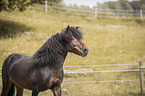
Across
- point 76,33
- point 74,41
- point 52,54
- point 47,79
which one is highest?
point 76,33

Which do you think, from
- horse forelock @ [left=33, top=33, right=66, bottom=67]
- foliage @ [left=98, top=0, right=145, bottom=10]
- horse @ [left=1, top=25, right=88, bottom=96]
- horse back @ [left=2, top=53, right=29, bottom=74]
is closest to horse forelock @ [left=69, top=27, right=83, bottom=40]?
horse @ [left=1, top=25, right=88, bottom=96]

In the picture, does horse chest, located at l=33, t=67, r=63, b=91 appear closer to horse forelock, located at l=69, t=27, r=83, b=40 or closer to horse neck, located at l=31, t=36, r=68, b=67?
horse neck, located at l=31, t=36, r=68, b=67

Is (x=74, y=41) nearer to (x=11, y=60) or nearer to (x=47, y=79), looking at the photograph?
(x=47, y=79)

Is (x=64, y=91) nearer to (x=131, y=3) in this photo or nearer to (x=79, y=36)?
(x=79, y=36)

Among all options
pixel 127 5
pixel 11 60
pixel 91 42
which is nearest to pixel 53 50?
pixel 11 60

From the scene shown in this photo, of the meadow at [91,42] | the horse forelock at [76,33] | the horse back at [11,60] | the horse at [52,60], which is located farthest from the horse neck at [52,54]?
the meadow at [91,42]

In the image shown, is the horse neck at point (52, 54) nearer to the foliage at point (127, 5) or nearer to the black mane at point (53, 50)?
the black mane at point (53, 50)

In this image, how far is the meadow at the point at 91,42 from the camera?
810 cm

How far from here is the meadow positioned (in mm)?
8102

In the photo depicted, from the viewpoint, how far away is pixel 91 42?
555 inches

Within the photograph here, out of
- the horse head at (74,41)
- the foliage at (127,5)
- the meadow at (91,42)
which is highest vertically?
the foliage at (127,5)

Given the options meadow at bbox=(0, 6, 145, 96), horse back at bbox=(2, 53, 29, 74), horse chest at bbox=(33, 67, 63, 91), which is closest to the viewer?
horse chest at bbox=(33, 67, 63, 91)

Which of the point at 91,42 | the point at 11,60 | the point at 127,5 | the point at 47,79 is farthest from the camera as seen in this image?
the point at 127,5

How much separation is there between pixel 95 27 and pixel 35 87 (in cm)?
1479
